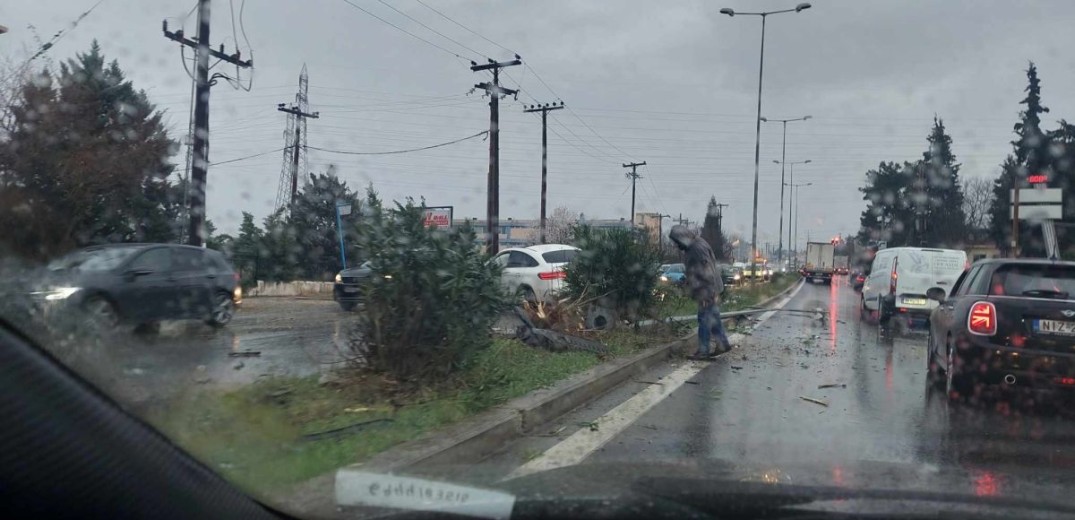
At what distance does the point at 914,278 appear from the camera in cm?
1778

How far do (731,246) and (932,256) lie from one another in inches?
1313

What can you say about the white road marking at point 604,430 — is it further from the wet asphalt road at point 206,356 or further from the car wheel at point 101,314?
the car wheel at point 101,314

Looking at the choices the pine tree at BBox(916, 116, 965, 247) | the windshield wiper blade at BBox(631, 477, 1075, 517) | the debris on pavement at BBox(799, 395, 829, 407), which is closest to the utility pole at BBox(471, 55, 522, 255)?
the debris on pavement at BBox(799, 395, 829, 407)

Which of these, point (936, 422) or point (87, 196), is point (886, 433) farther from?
point (87, 196)

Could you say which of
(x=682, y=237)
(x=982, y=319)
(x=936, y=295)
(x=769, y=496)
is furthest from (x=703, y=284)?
(x=769, y=496)

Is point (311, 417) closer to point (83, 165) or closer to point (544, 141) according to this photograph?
point (83, 165)

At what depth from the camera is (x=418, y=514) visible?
124 inches

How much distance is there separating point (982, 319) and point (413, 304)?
4.99m

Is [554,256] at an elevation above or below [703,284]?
above

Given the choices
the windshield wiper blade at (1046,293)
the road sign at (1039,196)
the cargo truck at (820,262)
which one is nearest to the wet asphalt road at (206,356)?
the windshield wiper blade at (1046,293)

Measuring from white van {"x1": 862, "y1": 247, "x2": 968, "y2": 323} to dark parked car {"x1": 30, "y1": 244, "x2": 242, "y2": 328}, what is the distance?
1347 cm

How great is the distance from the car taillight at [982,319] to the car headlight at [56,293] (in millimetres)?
7153

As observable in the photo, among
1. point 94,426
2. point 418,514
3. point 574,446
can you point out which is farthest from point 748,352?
point 94,426

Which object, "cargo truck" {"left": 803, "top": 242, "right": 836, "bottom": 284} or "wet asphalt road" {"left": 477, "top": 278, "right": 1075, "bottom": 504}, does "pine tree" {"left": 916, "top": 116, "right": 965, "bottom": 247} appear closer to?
"cargo truck" {"left": 803, "top": 242, "right": 836, "bottom": 284}
